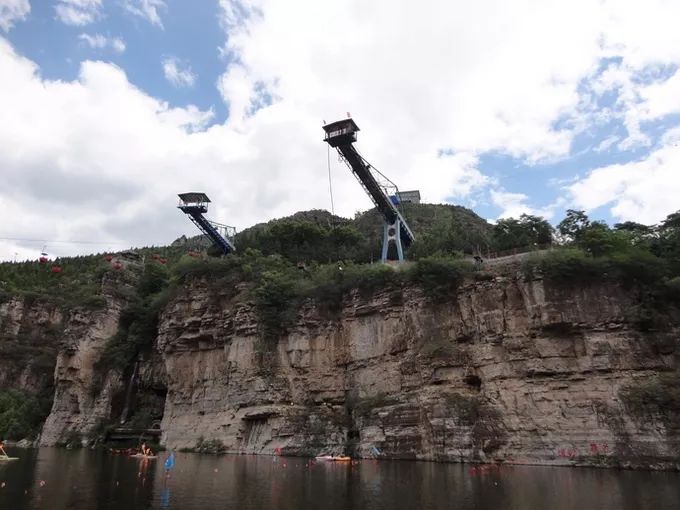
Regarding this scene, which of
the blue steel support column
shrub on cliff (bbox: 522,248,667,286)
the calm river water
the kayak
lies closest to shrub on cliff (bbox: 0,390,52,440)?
the calm river water

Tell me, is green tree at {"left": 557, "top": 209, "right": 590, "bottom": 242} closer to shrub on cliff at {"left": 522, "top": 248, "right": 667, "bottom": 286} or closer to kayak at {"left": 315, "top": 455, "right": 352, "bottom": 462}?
shrub on cliff at {"left": 522, "top": 248, "right": 667, "bottom": 286}

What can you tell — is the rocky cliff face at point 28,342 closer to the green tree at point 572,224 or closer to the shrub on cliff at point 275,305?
the shrub on cliff at point 275,305

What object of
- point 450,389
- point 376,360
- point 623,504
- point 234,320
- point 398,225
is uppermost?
point 398,225

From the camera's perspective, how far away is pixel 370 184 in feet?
170

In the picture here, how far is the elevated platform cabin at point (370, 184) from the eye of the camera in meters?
48.2

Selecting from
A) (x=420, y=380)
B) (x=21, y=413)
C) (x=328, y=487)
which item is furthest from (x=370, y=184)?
(x=21, y=413)

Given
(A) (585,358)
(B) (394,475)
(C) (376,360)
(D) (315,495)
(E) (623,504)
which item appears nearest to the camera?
(E) (623,504)

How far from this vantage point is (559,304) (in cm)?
3728

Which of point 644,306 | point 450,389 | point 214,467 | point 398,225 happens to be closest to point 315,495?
point 214,467

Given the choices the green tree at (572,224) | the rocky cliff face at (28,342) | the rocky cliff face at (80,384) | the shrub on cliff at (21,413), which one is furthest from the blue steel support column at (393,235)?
the rocky cliff face at (28,342)

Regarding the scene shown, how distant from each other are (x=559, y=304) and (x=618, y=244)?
293 inches

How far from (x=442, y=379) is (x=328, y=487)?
17.4 m

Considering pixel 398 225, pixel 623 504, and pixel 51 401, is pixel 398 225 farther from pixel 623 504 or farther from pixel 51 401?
pixel 51 401

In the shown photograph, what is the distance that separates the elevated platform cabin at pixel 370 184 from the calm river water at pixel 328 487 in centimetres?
2589
